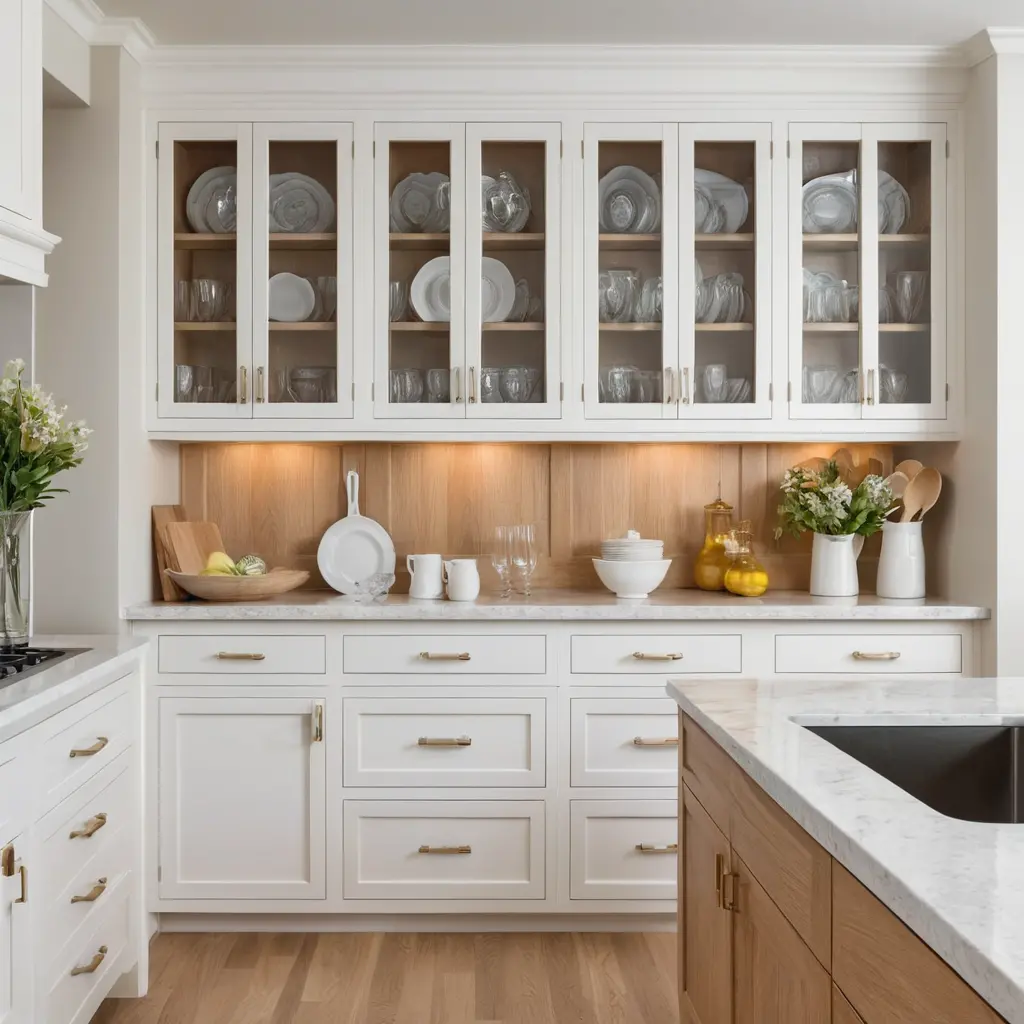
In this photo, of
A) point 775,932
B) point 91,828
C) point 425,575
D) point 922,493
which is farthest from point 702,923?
point 922,493

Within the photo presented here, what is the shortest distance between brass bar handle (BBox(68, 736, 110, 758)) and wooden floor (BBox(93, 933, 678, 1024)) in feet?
2.49

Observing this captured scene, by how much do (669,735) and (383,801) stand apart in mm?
845

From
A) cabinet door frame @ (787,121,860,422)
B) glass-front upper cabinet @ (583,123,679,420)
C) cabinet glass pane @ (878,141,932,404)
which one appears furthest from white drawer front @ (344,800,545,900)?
cabinet glass pane @ (878,141,932,404)

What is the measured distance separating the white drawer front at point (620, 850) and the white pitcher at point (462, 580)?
0.68 m

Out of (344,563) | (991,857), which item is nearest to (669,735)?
(344,563)

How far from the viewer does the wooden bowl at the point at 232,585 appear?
3031 millimetres

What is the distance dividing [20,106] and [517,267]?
1.44m

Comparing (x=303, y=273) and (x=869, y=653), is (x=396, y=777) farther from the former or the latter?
(x=303, y=273)

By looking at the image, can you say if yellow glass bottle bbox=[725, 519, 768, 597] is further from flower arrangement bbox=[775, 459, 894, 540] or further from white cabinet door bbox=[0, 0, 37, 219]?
white cabinet door bbox=[0, 0, 37, 219]

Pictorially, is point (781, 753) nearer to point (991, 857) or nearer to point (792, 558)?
point (991, 857)

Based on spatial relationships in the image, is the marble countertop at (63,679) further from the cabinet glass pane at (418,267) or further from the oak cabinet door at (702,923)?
the oak cabinet door at (702,923)

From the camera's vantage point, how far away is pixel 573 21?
288 cm

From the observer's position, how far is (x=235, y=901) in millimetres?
2969

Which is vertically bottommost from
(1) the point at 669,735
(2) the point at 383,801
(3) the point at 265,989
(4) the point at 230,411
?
(3) the point at 265,989
